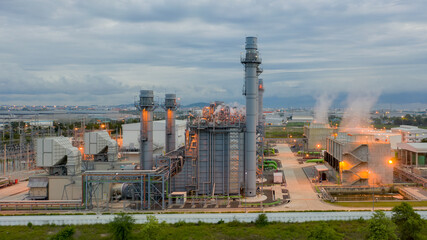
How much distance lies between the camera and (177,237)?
2739 cm

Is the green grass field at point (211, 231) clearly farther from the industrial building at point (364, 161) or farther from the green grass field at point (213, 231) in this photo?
the industrial building at point (364, 161)

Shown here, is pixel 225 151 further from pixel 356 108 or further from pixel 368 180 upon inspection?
pixel 356 108

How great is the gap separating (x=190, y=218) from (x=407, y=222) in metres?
18.1

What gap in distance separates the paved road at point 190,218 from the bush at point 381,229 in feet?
22.8

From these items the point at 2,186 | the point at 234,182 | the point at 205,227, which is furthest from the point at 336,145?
the point at 2,186

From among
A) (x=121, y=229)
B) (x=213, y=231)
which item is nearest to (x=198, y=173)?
(x=213, y=231)

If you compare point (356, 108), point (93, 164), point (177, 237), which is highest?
point (356, 108)

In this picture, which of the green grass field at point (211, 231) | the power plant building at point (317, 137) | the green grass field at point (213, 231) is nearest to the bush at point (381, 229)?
the green grass field at point (213, 231)

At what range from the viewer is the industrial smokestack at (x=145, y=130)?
3953cm

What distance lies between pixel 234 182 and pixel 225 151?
391 cm

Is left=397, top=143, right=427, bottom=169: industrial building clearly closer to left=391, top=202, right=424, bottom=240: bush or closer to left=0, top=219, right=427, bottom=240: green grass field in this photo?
left=0, top=219, right=427, bottom=240: green grass field

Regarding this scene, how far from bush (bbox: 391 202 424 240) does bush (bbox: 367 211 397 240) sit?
213 centimetres

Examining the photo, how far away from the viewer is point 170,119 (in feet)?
161

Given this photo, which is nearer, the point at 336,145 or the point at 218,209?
the point at 218,209
